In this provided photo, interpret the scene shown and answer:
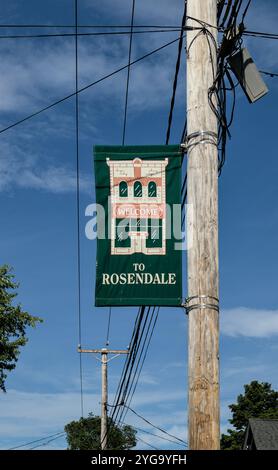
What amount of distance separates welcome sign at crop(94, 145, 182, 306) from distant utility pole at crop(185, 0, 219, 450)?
0.35 meters

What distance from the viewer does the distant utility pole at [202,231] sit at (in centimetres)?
704

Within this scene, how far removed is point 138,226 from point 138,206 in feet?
0.80

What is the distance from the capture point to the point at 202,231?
756cm

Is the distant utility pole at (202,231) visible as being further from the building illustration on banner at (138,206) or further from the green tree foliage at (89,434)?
the green tree foliage at (89,434)

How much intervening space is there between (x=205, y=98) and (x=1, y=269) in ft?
94.8

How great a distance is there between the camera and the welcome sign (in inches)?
311

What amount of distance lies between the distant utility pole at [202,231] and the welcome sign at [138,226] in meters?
0.35

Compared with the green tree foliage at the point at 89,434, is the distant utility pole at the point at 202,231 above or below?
below

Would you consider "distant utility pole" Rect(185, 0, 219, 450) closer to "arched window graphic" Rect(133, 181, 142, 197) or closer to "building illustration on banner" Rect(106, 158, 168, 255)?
"building illustration on banner" Rect(106, 158, 168, 255)

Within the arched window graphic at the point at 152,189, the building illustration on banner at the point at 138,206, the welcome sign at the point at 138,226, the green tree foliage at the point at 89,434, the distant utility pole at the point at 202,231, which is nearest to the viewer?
the distant utility pole at the point at 202,231

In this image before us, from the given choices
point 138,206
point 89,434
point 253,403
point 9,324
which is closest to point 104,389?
point 9,324

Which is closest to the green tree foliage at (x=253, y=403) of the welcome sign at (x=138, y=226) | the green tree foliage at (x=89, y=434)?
the green tree foliage at (x=89, y=434)
